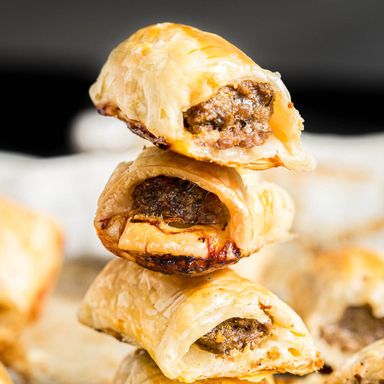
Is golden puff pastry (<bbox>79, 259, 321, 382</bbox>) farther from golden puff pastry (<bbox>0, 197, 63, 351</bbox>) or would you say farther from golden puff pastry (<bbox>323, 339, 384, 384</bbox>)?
golden puff pastry (<bbox>0, 197, 63, 351</bbox>)

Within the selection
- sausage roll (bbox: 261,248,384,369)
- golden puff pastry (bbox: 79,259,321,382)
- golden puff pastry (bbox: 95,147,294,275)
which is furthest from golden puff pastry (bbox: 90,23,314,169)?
sausage roll (bbox: 261,248,384,369)

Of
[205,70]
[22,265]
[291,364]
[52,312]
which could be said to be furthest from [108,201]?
[52,312]

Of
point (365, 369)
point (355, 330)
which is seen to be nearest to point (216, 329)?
point (365, 369)

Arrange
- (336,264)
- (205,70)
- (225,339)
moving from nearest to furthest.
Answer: (205,70) → (225,339) → (336,264)

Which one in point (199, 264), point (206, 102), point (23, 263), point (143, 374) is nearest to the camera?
point (206, 102)

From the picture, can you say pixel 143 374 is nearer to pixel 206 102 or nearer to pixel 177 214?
pixel 177 214

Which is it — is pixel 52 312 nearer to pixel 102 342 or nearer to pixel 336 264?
pixel 102 342
